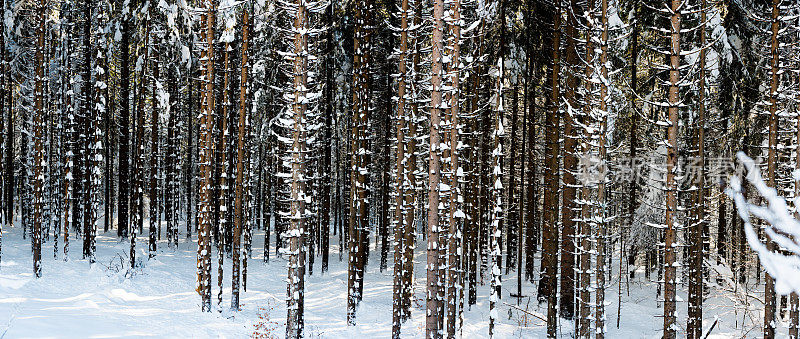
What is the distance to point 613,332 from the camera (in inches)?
709

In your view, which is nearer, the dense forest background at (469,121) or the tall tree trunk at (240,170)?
the dense forest background at (469,121)

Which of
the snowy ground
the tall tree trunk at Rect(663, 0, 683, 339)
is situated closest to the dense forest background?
the tall tree trunk at Rect(663, 0, 683, 339)

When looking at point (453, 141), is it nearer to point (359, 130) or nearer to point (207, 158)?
point (359, 130)

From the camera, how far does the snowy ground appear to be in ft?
41.0

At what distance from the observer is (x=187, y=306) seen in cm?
1609

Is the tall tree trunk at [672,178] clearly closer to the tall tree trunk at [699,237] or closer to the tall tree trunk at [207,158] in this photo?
the tall tree trunk at [699,237]

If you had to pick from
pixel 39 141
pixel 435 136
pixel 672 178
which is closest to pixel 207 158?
pixel 39 141

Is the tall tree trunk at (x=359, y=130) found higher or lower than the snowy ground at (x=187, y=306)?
higher

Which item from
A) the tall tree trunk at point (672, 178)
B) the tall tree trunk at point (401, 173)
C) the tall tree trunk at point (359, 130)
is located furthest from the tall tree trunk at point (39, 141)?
the tall tree trunk at point (672, 178)

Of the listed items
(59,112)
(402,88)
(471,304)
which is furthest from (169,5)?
(471,304)

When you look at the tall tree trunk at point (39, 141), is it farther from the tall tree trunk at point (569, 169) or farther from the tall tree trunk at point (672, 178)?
the tall tree trunk at point (672, 178)

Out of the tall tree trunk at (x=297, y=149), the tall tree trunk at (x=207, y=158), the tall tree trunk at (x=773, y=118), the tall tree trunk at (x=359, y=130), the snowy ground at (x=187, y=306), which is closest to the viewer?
the snowy ground at (x=187, y=306)

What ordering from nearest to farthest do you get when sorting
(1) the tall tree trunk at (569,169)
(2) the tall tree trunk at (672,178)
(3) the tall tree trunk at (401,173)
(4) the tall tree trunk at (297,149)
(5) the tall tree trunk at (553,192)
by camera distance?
1. (2) the tall tree trunk at (672,178)
2. (4) the tall tree trunk at (297,149)
3. (3) the tall tree trunk at (401,173)
4. (1) the tall tree trunk at (569,169)
5. (5) the tall tree trunk at (553,192)

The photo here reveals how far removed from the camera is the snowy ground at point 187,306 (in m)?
12.5
